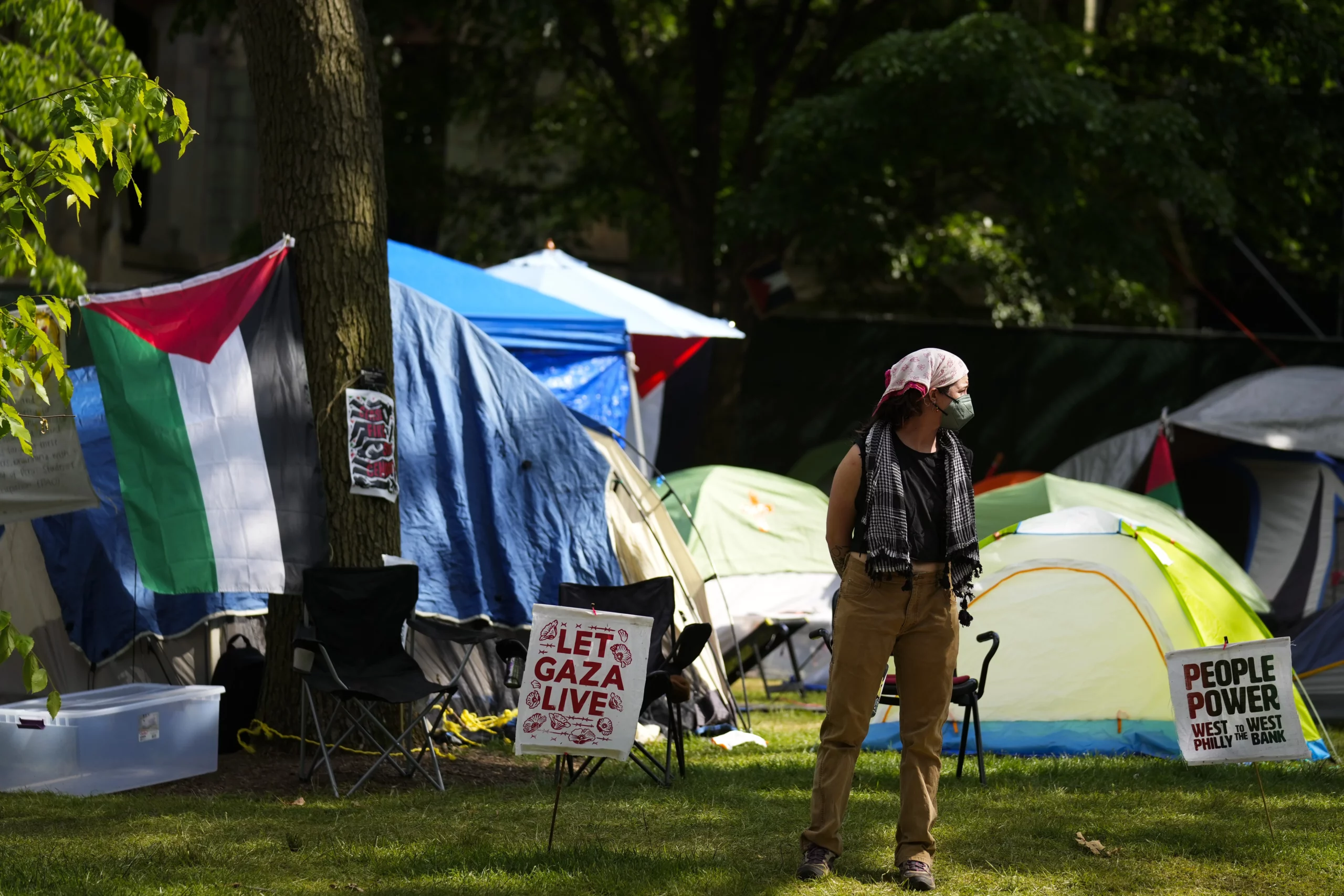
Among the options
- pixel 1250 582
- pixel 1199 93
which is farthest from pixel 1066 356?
pixel 1250 582

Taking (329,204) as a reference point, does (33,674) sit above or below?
below

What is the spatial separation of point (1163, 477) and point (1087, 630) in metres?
4.53

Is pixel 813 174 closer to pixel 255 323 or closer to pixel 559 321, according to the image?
pixel 559 321

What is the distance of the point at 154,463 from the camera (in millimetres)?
5988

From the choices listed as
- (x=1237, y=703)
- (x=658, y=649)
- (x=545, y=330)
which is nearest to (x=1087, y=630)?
(x=1237, y=703)

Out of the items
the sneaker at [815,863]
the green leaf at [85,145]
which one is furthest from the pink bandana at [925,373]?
the green leaf at [85,145]

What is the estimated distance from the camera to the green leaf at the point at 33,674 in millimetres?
3248

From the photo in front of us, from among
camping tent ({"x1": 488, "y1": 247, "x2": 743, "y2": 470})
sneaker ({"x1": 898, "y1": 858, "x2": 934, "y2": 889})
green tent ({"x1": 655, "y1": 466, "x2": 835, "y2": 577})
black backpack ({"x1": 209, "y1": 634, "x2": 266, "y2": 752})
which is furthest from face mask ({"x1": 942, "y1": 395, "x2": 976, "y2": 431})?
camping tent ({"x1": 488, "y1": 247, "x2": 743, "y2": 470})

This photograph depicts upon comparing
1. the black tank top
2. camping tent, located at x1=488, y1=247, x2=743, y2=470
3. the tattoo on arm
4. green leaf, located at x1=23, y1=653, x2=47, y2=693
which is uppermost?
camping tent, located at x1=488, y1=247, x2=743, y2=470

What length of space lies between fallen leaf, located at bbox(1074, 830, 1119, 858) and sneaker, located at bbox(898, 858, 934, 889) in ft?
2.80

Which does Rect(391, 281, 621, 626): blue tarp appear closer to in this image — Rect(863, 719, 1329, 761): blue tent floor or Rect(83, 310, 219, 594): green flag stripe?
Rect(83, 310, 219, 594): green flag stripe

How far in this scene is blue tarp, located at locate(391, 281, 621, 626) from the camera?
7.39 m

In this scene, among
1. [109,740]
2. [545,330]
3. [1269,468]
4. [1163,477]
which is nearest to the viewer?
[109,740]

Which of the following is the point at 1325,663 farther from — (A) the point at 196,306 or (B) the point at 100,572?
(B) the point at 100,572
